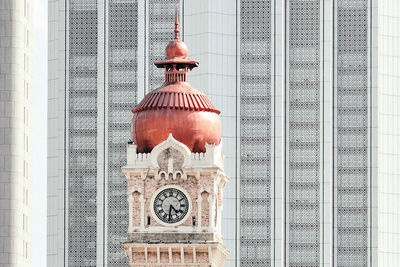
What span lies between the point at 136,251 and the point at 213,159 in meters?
7.70

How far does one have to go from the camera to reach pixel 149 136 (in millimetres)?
127438

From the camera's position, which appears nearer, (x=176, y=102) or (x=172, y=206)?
(x=172, y=206)

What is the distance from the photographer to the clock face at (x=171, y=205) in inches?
4958

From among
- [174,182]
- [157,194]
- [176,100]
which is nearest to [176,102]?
[176,100]

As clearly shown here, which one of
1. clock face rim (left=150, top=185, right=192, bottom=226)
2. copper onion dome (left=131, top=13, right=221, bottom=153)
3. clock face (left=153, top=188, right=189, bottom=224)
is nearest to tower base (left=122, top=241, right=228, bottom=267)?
clock face rim (left=150, top=185, right=192, bottom=226)

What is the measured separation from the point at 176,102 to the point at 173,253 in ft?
32.4

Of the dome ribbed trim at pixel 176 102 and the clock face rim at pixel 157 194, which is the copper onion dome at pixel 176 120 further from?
the clock face rim at pixel 157 194

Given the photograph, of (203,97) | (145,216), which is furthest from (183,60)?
(145,216)

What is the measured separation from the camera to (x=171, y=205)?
126m

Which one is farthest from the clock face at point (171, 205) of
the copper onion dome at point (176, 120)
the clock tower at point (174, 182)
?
the copper onion dome at point (176, 120)

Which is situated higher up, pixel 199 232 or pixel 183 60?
pixel 183 60

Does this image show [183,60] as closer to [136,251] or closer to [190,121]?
[190,121]

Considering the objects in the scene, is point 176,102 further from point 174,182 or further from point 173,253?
point 173,253

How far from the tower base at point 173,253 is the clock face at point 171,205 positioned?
179cm
